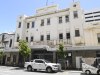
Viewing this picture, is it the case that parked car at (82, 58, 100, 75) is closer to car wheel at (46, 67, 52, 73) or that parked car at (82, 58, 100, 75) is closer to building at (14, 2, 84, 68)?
car wheel at (46, 67, 52, 73)

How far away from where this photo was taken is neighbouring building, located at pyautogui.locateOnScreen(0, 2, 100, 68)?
23.8m

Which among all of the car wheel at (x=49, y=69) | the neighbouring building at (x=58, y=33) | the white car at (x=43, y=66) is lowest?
the car wheel at (x=49, y=69)

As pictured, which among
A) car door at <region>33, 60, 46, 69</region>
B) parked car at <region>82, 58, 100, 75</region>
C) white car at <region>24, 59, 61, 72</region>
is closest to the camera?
parked car at <region>82, 58, 100, 75</region>

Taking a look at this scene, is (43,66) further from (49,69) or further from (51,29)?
(51,29)

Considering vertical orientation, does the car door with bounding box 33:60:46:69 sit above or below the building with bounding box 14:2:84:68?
below

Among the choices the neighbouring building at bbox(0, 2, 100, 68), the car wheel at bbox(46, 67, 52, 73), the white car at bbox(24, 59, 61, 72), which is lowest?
the car wheel at bbox(46, 67, 52, 73)

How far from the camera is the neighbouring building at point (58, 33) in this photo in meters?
23.8

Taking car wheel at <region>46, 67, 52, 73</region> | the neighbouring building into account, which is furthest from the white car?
the neighbouring building

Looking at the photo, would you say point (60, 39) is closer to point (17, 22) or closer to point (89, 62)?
point (89, 62)

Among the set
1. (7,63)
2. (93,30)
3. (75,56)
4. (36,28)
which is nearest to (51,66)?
(75,56)

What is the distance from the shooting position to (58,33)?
27234 mm

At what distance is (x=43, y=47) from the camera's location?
24422 millimetres

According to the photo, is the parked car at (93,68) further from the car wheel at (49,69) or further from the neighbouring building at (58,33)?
the car wheel at (49,69)

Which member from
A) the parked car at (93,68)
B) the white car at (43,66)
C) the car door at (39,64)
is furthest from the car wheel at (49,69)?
the parked car at (93,68)
